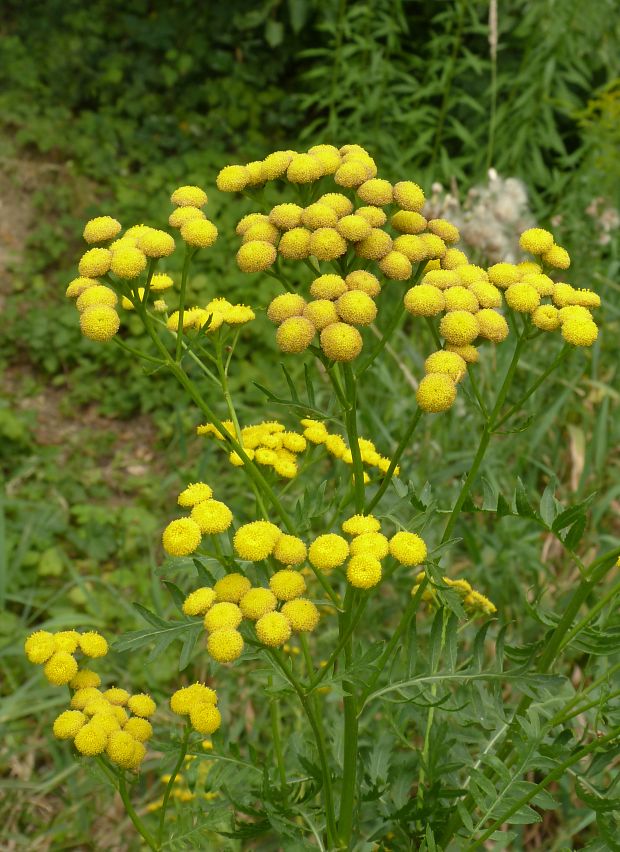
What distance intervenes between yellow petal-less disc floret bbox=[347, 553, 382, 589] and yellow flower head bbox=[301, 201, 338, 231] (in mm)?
512

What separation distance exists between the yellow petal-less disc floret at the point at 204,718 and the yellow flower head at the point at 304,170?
0.88 m

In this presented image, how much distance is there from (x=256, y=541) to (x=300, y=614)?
131mm

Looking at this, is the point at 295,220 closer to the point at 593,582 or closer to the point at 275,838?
the point at 593,582

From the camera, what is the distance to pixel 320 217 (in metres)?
1.41

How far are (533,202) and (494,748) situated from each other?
349 cm

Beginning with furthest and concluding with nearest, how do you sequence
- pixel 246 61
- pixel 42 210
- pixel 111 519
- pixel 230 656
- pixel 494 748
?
pixel 246 61 → pixel 42 210 → pixel 111 519 → pixel 494 748 → pixel 230 656

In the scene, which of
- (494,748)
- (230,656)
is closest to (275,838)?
(494,748)

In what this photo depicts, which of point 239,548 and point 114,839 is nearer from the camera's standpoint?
point 239,548

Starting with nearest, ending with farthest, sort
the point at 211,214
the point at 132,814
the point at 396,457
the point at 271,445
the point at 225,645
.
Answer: the point at 225,645, the point at 396,457, the point at 132,814, the point at 271,445, the point at 211,214

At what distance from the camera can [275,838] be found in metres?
1.86

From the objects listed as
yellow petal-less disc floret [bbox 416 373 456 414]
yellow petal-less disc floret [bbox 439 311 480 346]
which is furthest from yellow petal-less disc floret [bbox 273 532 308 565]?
yellow petal-less disc floret [bbox 439 311 480 346]

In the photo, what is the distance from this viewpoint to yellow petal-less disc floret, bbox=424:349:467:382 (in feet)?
4.50

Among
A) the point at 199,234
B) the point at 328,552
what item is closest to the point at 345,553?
the point at 328,552

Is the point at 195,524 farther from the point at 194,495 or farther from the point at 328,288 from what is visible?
the point at 328,288
